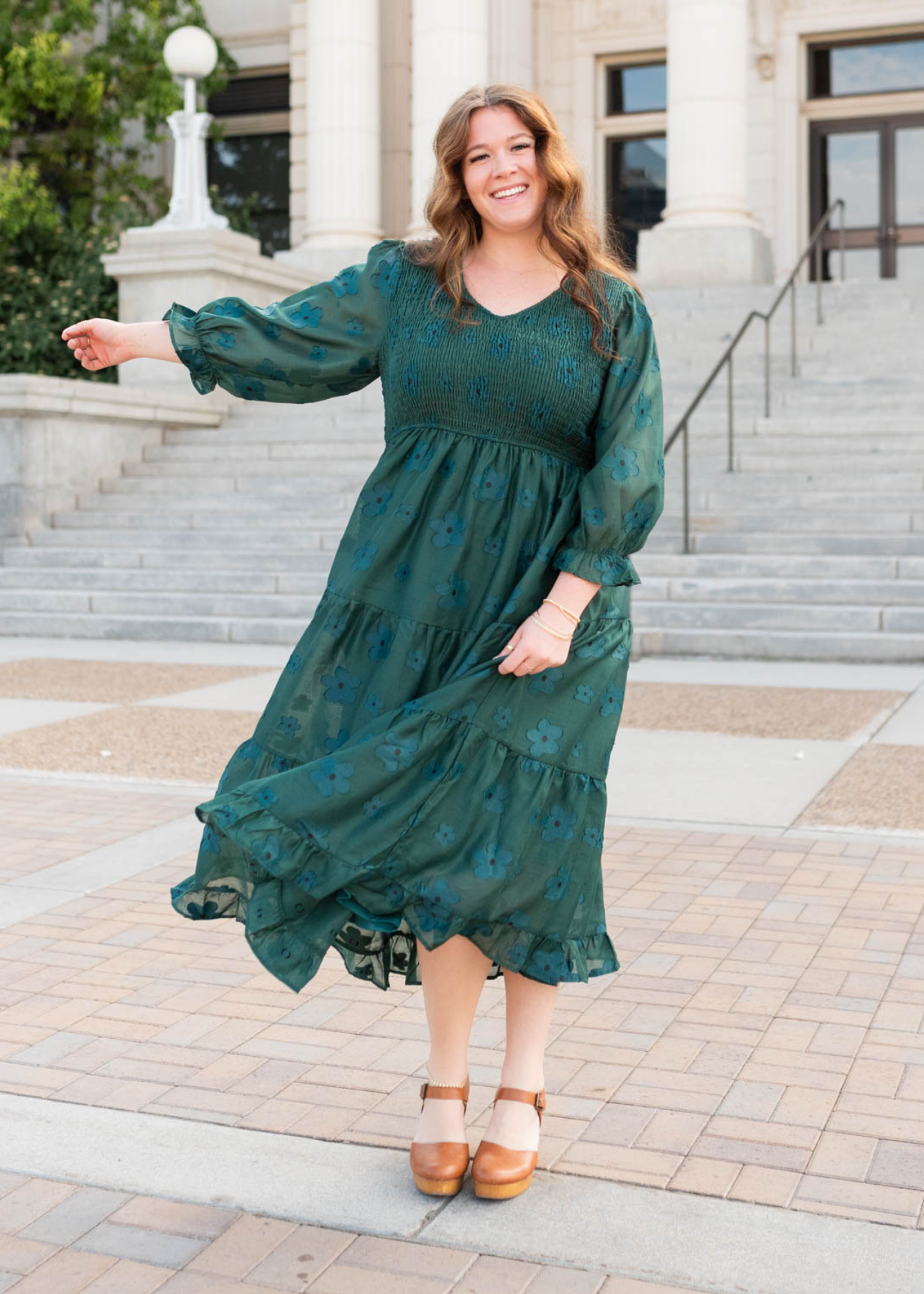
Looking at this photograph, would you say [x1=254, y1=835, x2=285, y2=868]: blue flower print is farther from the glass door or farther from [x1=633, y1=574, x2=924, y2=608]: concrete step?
the glass door

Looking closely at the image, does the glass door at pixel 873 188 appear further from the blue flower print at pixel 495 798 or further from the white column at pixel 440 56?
the blue flower print at pixel 495 798

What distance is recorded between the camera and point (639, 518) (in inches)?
113

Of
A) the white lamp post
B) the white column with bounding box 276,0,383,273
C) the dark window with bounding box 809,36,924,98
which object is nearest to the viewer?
the white lamp post

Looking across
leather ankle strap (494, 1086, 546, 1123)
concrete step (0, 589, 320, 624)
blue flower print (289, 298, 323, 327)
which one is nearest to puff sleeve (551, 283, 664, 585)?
blue flower print (289, 298, 323, 327)

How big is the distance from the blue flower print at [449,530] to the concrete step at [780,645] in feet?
23.6

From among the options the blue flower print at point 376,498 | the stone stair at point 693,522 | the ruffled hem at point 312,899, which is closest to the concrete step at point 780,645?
the stone stair at point 693,522

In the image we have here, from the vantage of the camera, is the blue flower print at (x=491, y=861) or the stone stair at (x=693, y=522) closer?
the blue flower print at (x=491, y=861)

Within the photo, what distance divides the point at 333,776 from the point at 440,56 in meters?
18.3

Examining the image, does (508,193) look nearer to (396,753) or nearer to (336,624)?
(336,624)

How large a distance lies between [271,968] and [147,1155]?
532 millimetres

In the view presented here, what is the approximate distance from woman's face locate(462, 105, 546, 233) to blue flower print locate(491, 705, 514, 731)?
83 centimetres

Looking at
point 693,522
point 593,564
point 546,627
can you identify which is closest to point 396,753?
point 546,627

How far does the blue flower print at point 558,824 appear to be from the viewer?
281 cm

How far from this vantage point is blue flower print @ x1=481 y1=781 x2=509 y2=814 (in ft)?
9.15
